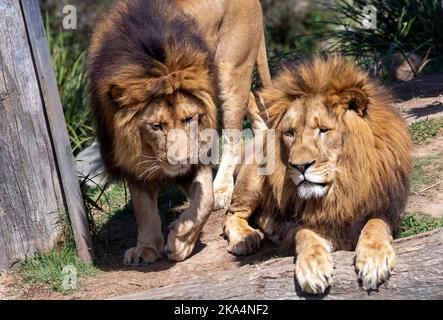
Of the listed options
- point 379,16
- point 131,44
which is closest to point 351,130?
point 131,44

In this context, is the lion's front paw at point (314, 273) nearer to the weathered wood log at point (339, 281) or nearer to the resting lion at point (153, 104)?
the weathered wood log at point (339, 281)

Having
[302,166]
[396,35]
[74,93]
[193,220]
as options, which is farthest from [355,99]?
[74,93]

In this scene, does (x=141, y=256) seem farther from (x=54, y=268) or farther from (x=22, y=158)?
(x=22, y=158)

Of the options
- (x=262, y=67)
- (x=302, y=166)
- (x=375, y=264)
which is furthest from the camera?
(x=262, y=67)

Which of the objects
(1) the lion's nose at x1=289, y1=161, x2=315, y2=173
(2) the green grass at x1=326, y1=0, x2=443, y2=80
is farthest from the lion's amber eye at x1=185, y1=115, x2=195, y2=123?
(2) the green grass at x1=326, y1=0, x2=443, y2=80

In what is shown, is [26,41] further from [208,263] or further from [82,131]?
[82,131]

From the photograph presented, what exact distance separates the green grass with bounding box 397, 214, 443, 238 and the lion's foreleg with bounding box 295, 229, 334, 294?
776 millimetres

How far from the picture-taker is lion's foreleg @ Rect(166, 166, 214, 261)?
17.5 ft

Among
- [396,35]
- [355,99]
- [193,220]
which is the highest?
[355,99]

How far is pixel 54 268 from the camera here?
17.2 feet

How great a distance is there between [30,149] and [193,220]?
0.99 metres

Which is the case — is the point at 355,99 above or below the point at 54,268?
above

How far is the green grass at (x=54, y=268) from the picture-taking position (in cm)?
516

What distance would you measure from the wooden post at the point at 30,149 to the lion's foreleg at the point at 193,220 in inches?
20.2
